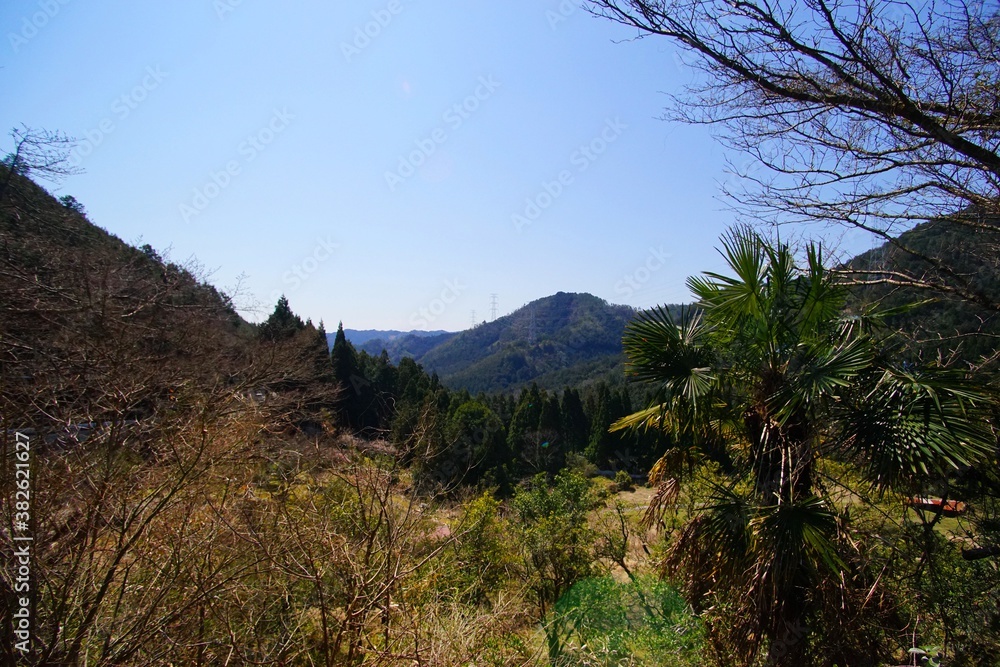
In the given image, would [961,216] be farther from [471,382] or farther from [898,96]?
[471,382]

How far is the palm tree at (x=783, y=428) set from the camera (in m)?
2.83

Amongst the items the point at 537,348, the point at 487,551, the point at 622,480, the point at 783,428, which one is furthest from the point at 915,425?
the point at 537,348

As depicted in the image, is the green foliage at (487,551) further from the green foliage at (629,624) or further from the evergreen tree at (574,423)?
the evergreen tree at (574,423)

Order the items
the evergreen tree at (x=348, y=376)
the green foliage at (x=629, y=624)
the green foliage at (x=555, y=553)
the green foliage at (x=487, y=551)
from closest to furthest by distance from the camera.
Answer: the green foliage at (x=629, y=624), the green foliage at (x=487, y=551), the green foliage at (x=555, y=553), the evergreen tree at (x=348, y=376)

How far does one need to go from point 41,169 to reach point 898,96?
8.09 m

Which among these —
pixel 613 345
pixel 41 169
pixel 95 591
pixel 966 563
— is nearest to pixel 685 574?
pixel 966 563

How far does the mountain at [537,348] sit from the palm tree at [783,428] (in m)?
72.1

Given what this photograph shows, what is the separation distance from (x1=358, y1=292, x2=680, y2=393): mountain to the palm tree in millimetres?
72143

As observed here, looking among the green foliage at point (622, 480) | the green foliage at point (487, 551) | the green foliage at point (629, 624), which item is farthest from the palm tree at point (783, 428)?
the green foliage at point (622, 480)

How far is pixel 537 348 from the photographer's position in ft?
406

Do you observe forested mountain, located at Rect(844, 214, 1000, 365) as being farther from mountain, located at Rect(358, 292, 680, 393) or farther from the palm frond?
mountain, located at Rect(358, 292, 680, 393)

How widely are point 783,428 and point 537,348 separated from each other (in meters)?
121

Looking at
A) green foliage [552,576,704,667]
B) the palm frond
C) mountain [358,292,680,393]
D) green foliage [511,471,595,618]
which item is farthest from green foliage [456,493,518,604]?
mountain [358,292,680,393]

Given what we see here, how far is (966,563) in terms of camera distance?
4.36m
